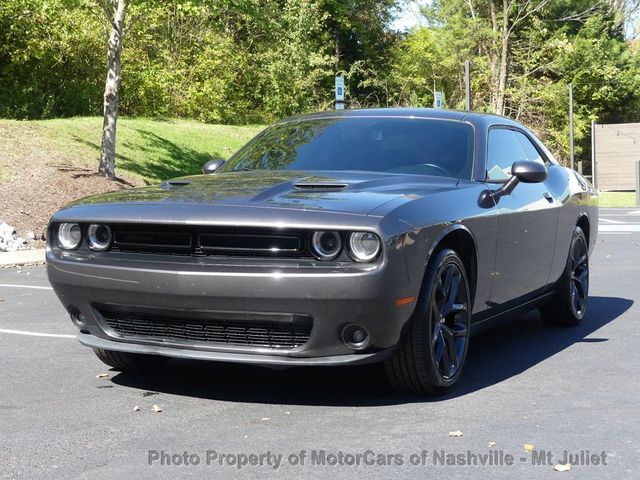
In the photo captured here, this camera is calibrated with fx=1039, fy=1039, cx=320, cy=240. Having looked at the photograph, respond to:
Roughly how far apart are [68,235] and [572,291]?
378 cm

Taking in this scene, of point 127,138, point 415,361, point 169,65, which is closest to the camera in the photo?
point 415,361

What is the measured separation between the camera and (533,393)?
5.41 metres

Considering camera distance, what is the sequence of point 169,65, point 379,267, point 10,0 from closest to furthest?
point 379,267 < point 10,0 < point 169,65

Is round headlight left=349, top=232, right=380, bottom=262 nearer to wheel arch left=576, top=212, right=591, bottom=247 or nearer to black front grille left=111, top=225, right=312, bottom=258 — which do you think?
black front grille left=111, top=225, right=312, bottom=258

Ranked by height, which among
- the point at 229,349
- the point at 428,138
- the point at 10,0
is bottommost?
the point at 229,349

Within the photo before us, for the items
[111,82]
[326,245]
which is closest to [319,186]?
[326,245]

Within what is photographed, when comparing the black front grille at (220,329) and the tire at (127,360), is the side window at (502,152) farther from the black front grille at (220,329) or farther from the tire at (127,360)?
the tire at (127,360)

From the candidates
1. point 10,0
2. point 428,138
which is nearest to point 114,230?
point 428,138

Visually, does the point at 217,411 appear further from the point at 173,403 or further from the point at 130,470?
the point at 130,470

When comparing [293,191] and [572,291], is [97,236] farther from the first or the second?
[572,291]

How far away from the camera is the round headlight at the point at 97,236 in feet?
17.5

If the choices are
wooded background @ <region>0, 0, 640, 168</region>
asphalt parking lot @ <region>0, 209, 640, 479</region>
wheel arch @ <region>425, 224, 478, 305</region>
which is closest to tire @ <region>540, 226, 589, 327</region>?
asphalt parking lot @ <region>0, 209, 640, 479</region>

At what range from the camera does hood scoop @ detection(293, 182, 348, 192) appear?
5238 mm

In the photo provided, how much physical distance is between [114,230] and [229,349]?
2.94 feet
